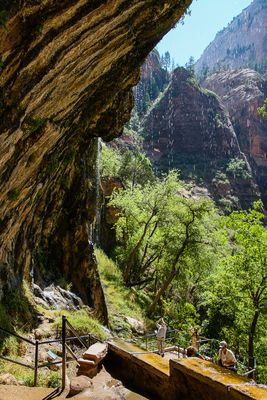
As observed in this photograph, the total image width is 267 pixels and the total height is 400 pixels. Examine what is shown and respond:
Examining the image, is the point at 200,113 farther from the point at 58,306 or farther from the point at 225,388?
the point at 225,388

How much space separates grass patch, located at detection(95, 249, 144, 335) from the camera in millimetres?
22875

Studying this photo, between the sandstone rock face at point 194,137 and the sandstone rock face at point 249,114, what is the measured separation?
6419mm

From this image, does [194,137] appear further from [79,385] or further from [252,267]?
[79,385]

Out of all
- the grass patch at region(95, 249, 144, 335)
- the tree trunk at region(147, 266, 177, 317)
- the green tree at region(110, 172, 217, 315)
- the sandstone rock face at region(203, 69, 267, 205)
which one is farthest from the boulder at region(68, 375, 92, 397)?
the sandstone rock face at region(203, 69, 267, 205)

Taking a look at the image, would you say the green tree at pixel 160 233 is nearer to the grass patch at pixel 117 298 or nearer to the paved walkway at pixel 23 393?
the grass patch at pixel 117 298

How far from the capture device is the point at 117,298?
2761 cm

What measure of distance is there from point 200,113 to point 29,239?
9415 cm

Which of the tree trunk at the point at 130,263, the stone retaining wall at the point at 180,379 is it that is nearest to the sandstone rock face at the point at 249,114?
the tree trunk at the point at 130,263

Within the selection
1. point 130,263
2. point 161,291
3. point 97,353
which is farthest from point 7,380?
point 130,263

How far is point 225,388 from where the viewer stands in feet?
18.1

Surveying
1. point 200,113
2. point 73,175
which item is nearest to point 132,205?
point 73,175

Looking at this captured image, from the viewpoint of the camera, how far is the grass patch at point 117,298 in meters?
22.9

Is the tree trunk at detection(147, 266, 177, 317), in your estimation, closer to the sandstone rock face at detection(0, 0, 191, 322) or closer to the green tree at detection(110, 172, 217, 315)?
the green tree at detection(110, 172, 217, 315)

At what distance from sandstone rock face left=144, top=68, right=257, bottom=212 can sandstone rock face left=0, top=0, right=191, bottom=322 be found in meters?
73.3
